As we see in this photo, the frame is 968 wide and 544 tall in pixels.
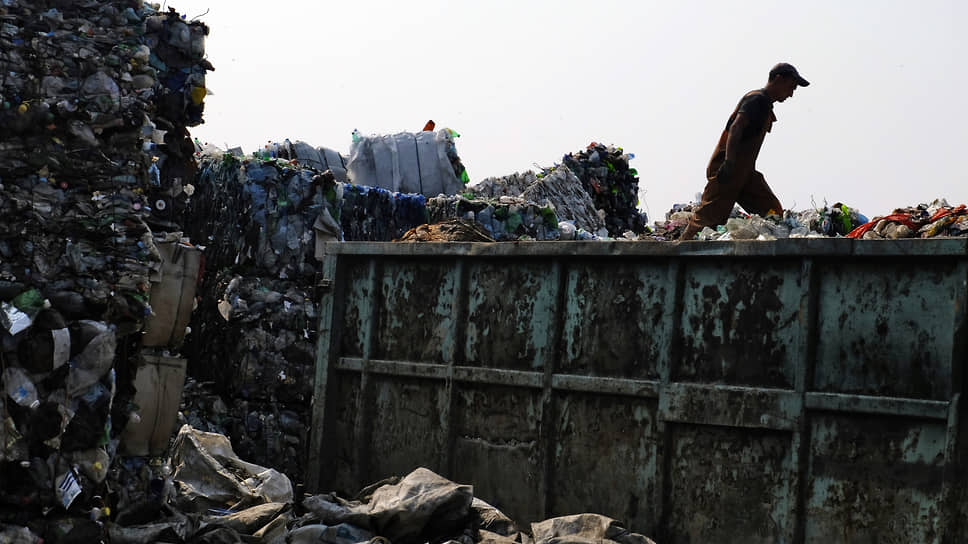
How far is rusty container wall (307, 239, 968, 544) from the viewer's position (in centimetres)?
307

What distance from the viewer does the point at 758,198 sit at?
17.3ft

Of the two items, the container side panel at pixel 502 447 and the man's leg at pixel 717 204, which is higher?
the man's leg at pixel 717 204

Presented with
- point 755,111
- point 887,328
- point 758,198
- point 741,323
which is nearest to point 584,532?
point 741,323

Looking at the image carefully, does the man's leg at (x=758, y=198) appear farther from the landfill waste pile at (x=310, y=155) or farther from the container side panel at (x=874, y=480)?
the landfill waste pile at (x=310, y=155)

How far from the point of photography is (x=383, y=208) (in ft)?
24.0

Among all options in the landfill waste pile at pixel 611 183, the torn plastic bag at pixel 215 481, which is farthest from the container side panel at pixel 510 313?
the landfill waste pile at pixel 611 183

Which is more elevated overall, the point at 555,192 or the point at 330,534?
the point at 555,192

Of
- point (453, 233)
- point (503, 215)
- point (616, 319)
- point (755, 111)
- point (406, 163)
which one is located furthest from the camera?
point (406, 163)

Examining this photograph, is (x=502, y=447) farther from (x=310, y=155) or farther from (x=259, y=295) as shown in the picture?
(x=310, y=155)

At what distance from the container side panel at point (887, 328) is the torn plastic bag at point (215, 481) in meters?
2.49

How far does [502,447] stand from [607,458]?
0.47 metres

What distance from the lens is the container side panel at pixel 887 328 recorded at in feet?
9.92

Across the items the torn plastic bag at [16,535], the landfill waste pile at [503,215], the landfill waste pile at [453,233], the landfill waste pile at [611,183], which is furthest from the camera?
the landfill waste pile at [611,183]

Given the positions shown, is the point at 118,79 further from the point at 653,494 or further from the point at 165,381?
the point at 653,494
